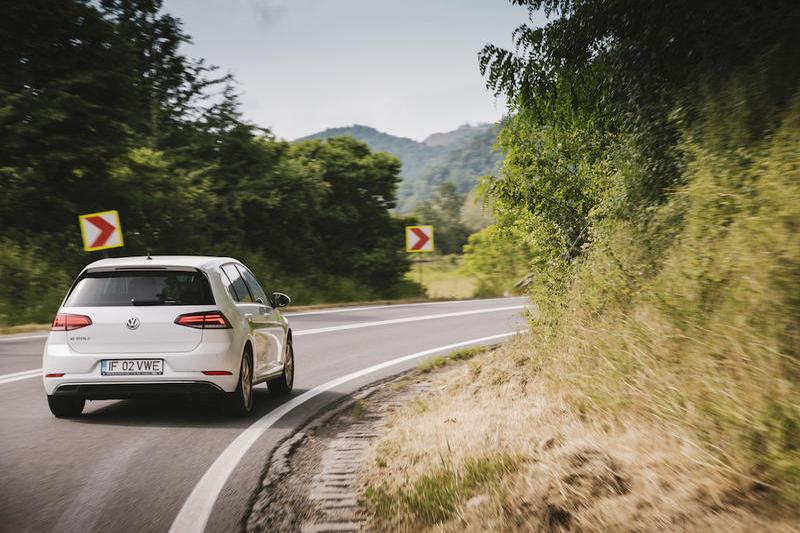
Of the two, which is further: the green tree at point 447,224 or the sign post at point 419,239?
the green tree at point 447,224

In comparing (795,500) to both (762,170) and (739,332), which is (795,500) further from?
(762,170)

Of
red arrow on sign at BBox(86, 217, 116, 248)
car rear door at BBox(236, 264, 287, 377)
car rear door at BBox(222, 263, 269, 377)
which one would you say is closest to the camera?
car rear door at BBox(222, 263, 269, 377)

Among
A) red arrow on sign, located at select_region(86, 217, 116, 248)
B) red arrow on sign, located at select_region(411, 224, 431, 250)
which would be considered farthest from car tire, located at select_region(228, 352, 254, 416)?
red arrow on sign, located at select_region(411, 224, 431, 250)

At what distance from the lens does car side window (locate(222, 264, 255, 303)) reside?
882cm

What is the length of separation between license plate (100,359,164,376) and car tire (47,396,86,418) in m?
0.67

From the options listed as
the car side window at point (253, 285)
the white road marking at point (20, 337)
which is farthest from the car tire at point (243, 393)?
the white road marking at point (20, 337)

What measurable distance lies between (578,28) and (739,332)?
5.11m

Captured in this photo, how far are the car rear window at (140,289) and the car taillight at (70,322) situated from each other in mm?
133

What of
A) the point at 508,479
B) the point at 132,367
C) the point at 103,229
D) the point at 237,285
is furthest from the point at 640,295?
the point at 103,229

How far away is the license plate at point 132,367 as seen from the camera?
772 cm

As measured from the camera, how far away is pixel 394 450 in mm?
6395

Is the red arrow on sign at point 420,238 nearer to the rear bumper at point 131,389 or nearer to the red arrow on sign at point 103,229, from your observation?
the red arrow on sign at point 103,229

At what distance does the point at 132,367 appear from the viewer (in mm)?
7738

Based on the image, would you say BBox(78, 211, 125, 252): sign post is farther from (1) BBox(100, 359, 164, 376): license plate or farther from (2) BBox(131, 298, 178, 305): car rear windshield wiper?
(1) BBox(100, 359, 164, 376): license plate
